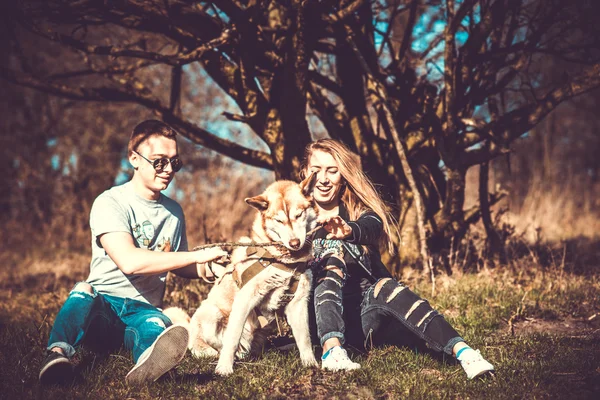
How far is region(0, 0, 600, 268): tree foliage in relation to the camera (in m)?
4.79

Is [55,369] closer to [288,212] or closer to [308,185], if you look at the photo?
[288,212]

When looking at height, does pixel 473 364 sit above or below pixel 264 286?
below

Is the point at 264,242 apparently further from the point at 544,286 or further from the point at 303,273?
the point at 544,286

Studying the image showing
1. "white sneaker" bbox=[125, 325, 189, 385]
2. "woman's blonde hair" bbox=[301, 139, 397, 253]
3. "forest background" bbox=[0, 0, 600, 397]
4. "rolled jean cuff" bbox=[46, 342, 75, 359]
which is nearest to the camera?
"white sneaker" bbox=[125, 325, 189, 385]

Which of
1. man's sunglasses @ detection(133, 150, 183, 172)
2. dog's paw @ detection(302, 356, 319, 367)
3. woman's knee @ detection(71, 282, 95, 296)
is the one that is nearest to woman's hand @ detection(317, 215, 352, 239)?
dog's paw @ detection(302, 356, 319, 367)

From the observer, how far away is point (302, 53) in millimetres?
4723

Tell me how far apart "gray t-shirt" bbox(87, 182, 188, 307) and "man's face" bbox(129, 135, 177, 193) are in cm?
17

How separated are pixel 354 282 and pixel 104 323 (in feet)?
6.17

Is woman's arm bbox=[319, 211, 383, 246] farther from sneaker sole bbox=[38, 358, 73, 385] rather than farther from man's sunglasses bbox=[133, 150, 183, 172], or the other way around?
sneaker sole bbox=[38, 358, 73, 385]

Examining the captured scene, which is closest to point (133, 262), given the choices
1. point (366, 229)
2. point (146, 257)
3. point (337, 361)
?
point (146, 257)

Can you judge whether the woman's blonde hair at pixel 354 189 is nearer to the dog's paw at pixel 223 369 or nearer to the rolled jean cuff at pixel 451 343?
the rolled jean cuff at pixel 451 343

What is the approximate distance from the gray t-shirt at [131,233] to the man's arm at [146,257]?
12 cm

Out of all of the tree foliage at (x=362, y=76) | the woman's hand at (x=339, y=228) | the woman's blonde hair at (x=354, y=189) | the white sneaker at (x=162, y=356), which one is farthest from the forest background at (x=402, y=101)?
the woman's blonde hair at (x=354, y=189)

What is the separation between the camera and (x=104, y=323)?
3.39 metres
